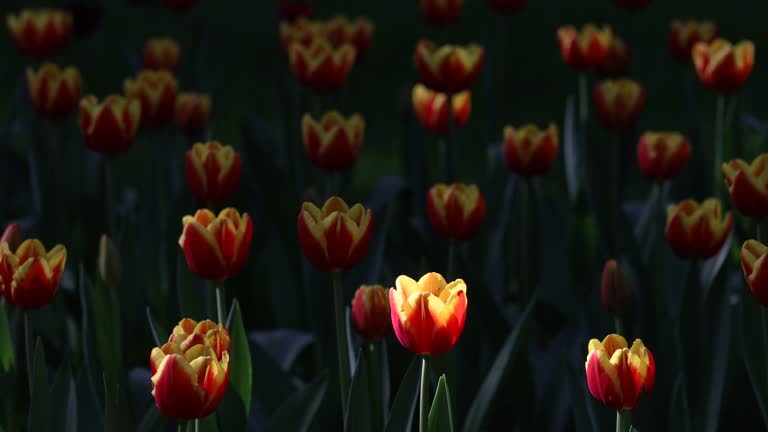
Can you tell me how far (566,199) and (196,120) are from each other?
117 cm

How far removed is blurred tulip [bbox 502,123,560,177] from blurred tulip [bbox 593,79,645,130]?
0.84 feet

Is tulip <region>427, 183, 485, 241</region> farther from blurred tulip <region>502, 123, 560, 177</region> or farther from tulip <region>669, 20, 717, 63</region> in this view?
tulip <region>669, 20, 717, 63</region>

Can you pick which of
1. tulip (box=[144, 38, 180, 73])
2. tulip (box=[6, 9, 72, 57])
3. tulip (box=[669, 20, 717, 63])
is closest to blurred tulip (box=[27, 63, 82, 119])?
tulip (box=[6, 9, 72, 57])

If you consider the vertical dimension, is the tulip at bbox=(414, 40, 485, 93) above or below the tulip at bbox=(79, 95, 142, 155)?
above

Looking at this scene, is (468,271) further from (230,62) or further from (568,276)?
(230,62)

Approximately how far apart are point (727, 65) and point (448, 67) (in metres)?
0.45

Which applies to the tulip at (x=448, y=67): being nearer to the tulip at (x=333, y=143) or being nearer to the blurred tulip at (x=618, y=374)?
the tulip at (x=333, y=143)

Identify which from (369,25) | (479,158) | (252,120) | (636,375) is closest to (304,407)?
(636,375)

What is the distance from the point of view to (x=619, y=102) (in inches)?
81.5

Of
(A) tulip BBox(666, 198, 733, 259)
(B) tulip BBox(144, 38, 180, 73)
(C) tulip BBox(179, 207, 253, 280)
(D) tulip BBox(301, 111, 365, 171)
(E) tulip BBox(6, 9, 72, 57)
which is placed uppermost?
(E) tulip BBox(6, 9, 72, 57)

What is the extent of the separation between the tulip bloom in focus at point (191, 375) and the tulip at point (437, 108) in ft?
3.28

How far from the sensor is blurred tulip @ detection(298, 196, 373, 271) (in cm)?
129

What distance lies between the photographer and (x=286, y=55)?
101 inches

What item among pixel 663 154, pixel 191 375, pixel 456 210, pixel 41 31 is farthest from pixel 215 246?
pixel 41 31
